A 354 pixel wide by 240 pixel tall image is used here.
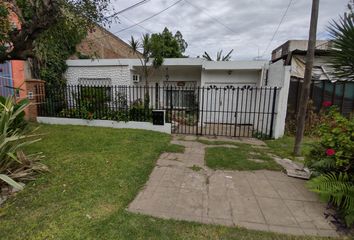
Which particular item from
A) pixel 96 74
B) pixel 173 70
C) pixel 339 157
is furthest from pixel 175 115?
pixel 339 157

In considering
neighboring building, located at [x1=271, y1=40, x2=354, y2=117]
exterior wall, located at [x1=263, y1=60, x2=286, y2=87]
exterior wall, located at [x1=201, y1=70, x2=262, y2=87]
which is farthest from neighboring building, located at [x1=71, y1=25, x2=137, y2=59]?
neighboring building, located at [x1=271, y1=40, x2=354, y2=117]

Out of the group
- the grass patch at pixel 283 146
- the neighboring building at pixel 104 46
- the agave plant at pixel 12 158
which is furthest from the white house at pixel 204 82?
the agave plant at pixel 12 158

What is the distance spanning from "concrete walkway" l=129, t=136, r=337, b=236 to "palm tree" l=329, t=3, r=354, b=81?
80.2 inches

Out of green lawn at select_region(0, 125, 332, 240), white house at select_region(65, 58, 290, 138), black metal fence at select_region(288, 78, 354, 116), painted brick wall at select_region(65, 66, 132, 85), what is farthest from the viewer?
painted brick wall at select_region(65, 66, 132, 85)

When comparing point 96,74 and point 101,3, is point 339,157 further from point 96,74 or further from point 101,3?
point 96,74

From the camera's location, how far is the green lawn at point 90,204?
230 cm

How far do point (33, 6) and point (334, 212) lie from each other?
21.8ft

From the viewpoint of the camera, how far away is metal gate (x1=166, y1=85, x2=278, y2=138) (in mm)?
7387

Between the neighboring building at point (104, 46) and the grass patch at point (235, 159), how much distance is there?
8.95 meters

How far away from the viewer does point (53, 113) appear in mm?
8438

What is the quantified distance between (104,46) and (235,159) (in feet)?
43.1

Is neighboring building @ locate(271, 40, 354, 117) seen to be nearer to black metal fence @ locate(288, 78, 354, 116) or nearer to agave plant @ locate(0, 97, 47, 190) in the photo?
black metal fence @ locate(288, 78, 354, 116)

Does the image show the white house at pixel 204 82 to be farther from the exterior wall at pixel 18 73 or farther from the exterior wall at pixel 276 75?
the exterior wall at pixel 18 73

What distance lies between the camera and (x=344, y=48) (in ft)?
9.79
